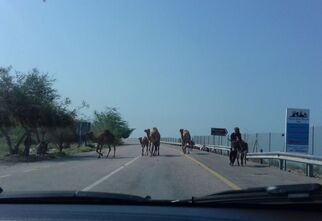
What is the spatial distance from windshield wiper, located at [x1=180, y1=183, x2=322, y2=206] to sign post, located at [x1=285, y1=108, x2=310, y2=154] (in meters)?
30.0

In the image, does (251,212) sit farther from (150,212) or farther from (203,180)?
(203,180)

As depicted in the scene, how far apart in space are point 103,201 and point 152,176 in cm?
1665

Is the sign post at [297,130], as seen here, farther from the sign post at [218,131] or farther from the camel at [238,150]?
the sign post at [218,131]

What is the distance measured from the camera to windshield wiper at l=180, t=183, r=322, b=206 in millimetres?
4773

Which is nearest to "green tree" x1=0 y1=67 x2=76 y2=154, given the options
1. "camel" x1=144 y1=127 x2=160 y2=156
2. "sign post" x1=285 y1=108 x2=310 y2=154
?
"camel" x1=144 y1=127 x2=160 y2=156

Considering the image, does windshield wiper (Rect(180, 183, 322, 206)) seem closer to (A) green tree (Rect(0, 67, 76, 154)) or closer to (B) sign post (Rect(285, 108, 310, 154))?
(B) sign post (Rect(285, 108, 310, 154))

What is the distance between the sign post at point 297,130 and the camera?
34781mm

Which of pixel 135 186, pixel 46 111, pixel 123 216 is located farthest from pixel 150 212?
pixel 46 111

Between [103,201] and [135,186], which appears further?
[135,186]

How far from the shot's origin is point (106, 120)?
130m

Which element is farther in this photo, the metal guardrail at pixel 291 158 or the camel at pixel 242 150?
the camel at pixel 242 150

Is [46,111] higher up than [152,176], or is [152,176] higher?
[46,111]

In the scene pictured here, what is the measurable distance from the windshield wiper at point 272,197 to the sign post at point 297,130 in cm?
2995

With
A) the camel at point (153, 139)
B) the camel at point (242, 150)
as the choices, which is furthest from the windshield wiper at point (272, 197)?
the camel at point (153, 139)
